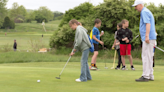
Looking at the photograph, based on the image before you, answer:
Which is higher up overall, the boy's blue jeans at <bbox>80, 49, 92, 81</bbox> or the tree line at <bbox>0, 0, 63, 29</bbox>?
the tree line at <bbox>0, 0, 63, 29</bbox>

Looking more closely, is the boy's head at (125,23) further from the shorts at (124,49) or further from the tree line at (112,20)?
the tree line at (112,20)

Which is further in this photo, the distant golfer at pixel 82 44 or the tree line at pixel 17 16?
the tree line at pixel 17 16

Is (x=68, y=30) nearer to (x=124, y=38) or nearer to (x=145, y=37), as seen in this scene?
(x=124, y=38)

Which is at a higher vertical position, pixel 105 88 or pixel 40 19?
pixel 40 19

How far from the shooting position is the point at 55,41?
1922 cm

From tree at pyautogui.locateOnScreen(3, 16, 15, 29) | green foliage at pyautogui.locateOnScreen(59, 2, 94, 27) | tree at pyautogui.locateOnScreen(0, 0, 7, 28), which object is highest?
tree at pyautogui.locateOnScreen(0, 0, 7, 28)

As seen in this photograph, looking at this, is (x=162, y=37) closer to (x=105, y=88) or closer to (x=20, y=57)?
(x=20, y=57)

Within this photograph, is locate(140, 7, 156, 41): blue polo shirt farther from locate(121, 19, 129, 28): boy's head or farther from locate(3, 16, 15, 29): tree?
locate(3, 16, 15, 29): tree

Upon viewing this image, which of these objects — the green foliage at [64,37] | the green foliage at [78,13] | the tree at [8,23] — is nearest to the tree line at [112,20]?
the green foliage at [64,37]

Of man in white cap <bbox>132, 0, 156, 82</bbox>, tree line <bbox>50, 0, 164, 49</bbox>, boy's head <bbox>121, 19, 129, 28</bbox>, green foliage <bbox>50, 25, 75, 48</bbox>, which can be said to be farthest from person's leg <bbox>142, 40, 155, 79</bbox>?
green foliage <bbox>50, 25, 75, 48</bbox>

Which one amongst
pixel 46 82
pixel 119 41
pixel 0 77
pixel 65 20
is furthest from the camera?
pixel 65 20

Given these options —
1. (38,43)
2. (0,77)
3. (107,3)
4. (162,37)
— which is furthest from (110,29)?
(0,77)

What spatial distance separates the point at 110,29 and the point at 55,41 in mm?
4515

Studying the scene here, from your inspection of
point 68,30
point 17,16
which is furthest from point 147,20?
point 17,16
